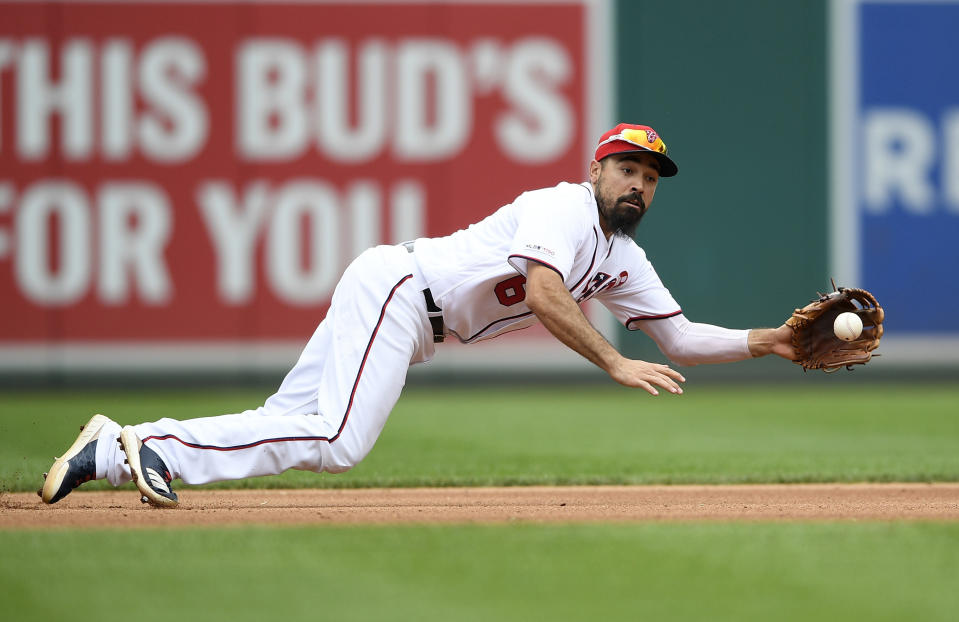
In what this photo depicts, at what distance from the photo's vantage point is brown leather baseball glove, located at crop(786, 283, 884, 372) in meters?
5.38

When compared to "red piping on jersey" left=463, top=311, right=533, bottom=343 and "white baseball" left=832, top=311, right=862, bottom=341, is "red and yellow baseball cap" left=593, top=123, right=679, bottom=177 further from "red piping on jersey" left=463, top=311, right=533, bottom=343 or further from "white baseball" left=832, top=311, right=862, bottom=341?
"white baseball" left=832, top=311, right=862, bottom=341

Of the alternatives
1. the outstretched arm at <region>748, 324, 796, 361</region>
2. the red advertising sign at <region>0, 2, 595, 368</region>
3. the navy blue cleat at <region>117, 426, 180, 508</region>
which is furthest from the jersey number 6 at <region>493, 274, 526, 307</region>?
the red advertising sign at <region>0, 2, 595, 368</region>

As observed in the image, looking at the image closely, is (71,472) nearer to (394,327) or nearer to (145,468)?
(145,468)

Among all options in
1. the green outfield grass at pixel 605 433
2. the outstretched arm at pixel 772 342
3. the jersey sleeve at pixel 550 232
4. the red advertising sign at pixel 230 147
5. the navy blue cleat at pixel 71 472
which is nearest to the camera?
the navy blue cleat at pixel 71 472

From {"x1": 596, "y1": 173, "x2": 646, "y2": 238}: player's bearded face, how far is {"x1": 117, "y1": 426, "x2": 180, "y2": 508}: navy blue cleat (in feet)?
6.11

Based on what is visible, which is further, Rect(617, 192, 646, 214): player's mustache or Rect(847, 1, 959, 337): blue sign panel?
Rect(847, 1, 959, 337): blue sign panel

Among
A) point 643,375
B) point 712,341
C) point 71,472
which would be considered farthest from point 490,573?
point 712,341

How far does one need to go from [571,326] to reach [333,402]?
89cm

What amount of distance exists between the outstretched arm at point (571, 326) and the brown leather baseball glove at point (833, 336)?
924mm

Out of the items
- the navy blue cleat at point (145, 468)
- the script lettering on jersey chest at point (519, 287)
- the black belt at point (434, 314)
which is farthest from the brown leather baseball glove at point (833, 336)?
the navy blue cleat at point (145, 468)

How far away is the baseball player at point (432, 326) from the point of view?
15.3 feet

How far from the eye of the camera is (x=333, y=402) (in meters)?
4.82

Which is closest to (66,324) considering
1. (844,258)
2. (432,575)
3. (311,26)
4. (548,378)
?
(311,26)

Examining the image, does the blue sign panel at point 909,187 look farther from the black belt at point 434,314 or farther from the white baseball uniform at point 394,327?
the black belt at point 434,314
